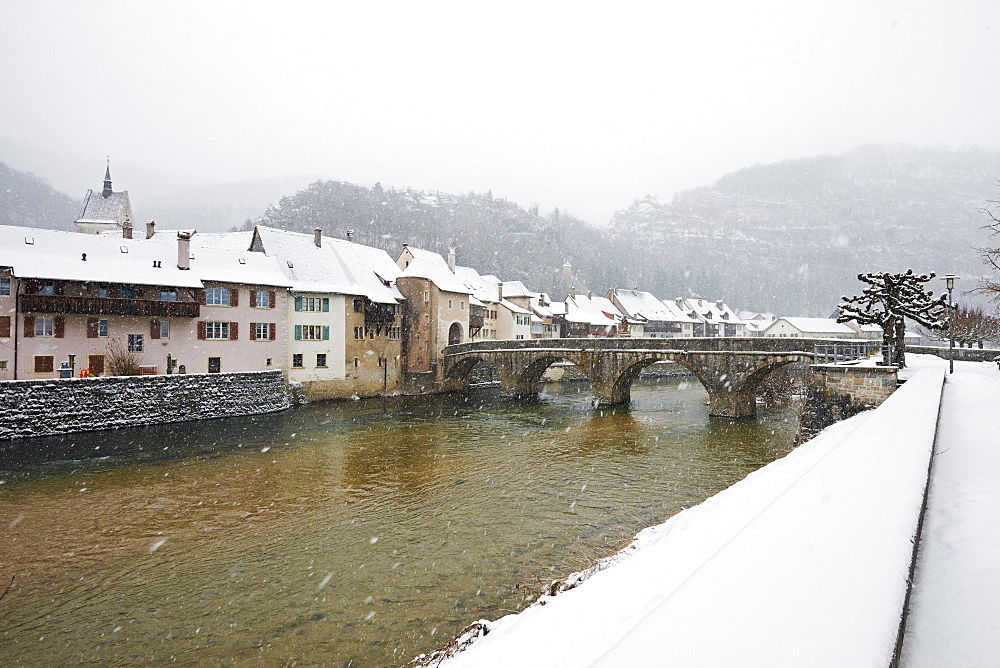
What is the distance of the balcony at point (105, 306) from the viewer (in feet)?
88.3

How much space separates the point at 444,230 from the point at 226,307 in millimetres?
86129

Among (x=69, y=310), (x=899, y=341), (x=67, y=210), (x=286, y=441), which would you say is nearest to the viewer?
(x=899, y=341)

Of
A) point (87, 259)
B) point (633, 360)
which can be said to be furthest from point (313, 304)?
point (633, 360)

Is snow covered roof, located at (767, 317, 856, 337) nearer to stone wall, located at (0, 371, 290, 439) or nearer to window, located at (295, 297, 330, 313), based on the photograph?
window, located at (295, 297, 330, 313)

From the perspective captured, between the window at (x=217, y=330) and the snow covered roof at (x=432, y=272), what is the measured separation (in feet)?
51.5

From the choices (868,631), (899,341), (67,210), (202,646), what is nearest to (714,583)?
(868,631)

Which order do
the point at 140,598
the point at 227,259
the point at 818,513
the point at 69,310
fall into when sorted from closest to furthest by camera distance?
the point at 818,513 → the point at 140,598 → the point at 69,310 → the point at 227,259

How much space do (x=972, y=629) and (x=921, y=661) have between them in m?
0.48

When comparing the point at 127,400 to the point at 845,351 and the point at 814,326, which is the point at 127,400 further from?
the point at 814,326

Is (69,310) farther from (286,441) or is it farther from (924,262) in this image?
(924,262)

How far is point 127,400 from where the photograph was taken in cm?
2727

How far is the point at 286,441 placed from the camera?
973 inches

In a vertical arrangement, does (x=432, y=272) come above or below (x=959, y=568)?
above

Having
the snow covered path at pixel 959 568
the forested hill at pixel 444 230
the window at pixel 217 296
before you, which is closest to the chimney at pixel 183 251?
the window at pixel 217 296
